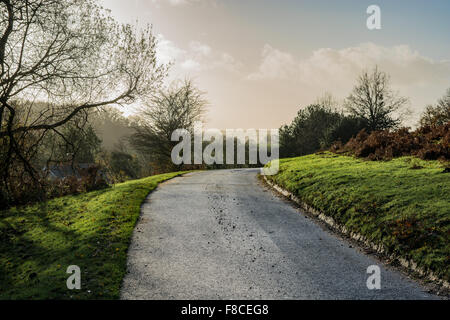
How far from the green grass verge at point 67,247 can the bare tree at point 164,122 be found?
19003mm

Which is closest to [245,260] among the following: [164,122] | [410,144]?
[410,144]

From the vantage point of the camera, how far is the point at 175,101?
32.6 meters

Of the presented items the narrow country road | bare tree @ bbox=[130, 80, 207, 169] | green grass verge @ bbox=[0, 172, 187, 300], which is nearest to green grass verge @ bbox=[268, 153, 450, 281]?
the narrow country road

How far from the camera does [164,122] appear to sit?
32.1 meters

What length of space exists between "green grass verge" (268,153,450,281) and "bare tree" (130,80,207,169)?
66.7ft

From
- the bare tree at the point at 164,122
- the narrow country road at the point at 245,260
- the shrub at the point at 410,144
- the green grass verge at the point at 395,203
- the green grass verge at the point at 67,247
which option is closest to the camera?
the narrow country road at the point at 245,260

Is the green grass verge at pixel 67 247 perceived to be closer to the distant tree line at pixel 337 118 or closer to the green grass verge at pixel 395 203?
the green grass verge at pixel 395 203

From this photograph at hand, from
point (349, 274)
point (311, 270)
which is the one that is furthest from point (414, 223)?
point (311, 270)

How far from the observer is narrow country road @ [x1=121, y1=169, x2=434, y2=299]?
5219 mm

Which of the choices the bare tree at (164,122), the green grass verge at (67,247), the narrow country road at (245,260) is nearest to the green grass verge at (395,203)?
the narrow country road at (245,260)

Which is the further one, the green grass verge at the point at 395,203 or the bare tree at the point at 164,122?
the bare tree at the point at 164,122

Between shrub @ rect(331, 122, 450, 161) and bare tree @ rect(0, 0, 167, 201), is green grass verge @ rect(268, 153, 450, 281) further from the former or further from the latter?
bare tree @ rect(0, 0, 167, 201)

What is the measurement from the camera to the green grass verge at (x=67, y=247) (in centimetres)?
550
